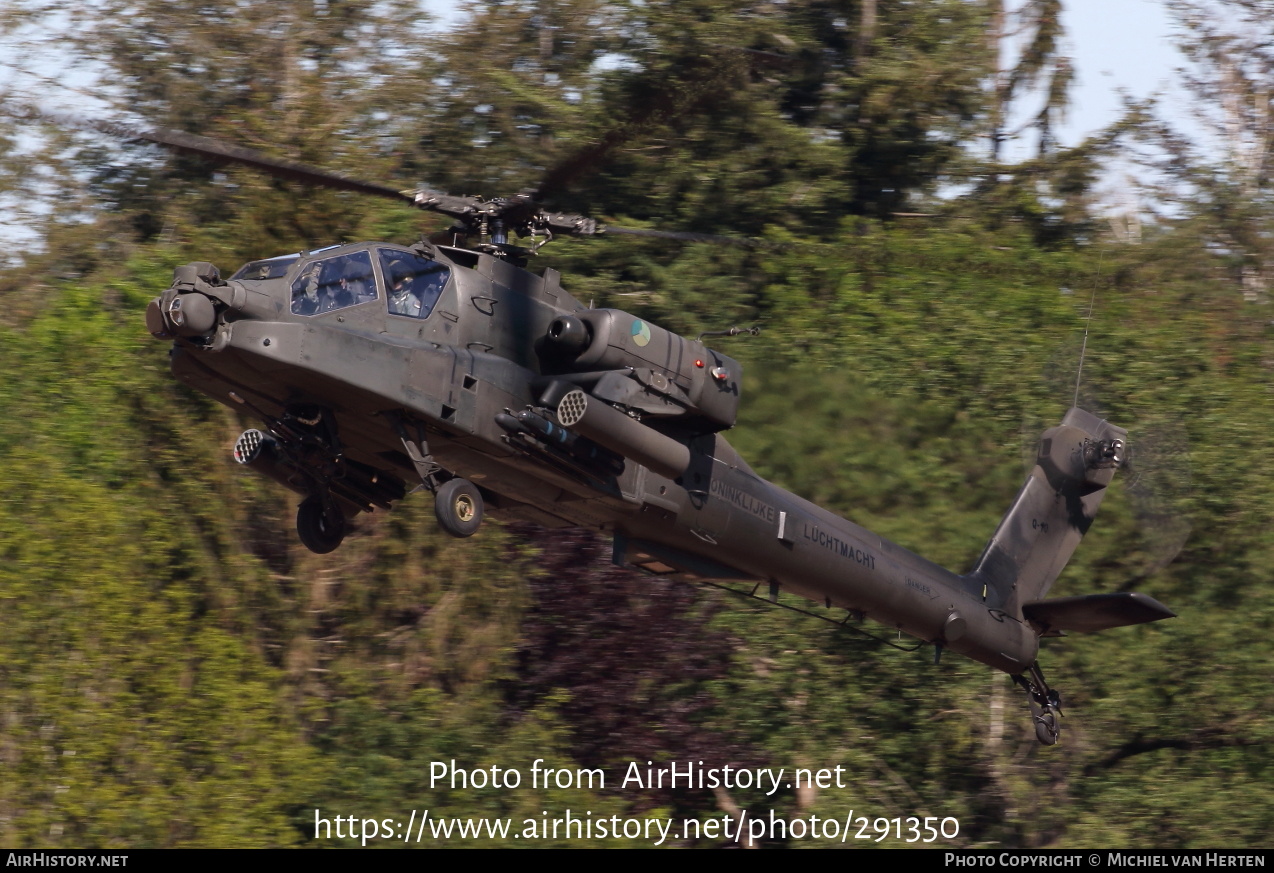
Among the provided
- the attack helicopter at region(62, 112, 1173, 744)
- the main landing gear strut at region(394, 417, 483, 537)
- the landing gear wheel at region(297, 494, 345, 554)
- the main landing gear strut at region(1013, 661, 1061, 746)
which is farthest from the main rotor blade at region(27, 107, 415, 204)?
the main landing gear strut at region(1013, 661, 1061, 746)

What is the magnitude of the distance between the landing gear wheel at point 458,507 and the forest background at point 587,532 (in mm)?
5902

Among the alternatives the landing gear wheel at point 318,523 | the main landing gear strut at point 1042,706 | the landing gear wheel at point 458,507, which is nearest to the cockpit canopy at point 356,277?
the landing gear wheel at point 458,507

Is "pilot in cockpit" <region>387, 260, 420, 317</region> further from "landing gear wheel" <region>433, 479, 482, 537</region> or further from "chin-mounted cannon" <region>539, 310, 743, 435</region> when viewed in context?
"landing gear wheel" <region>433, 479, 482, 537</region>

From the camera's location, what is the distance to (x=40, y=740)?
1661cm

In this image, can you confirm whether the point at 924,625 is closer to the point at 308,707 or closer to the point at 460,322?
the point at 460,322

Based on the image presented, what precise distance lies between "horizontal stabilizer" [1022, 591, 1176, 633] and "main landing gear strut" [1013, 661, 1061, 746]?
560 mm

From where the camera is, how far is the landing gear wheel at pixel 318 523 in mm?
13055

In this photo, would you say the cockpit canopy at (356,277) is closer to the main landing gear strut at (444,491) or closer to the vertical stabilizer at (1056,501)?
the main landing gear strut at (444,491)

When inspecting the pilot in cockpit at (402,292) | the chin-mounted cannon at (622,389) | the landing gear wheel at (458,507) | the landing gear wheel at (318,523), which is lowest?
the landing gear wheel at (318,523)

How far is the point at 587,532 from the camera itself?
2006 centimetres

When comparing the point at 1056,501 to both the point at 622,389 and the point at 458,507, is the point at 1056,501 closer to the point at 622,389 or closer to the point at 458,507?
the point at 622,389

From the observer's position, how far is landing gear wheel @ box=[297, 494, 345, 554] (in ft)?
42.8

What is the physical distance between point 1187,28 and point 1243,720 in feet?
40.4
